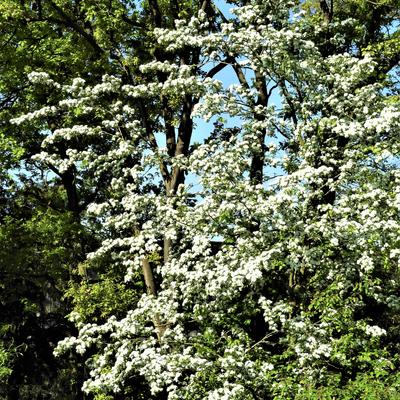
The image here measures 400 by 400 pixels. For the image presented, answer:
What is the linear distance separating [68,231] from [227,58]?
8421mm

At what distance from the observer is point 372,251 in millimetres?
8891

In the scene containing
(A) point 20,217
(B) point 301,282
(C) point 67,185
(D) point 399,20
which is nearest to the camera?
(B) point 301,282

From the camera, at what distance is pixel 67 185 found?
20500mm

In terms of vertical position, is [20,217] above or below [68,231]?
above

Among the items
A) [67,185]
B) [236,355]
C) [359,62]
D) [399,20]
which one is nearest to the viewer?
[236,355]

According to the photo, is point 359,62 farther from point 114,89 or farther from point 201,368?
point 201,368

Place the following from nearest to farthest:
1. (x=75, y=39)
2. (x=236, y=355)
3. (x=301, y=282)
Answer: (x=236, y=355) → (x=301, y=282) → (x=75, y=39)

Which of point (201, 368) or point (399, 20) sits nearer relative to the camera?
point (201, 368)

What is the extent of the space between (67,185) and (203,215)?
38.0 feet

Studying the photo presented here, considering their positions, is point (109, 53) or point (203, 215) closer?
point (203, 215)

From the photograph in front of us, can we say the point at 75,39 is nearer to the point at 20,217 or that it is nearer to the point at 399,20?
the point at 20,217

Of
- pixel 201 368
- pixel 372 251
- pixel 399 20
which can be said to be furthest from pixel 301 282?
pixel 399 20

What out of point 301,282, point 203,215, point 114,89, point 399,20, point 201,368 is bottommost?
point 201,368

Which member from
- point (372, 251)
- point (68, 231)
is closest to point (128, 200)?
point (372, 251)
